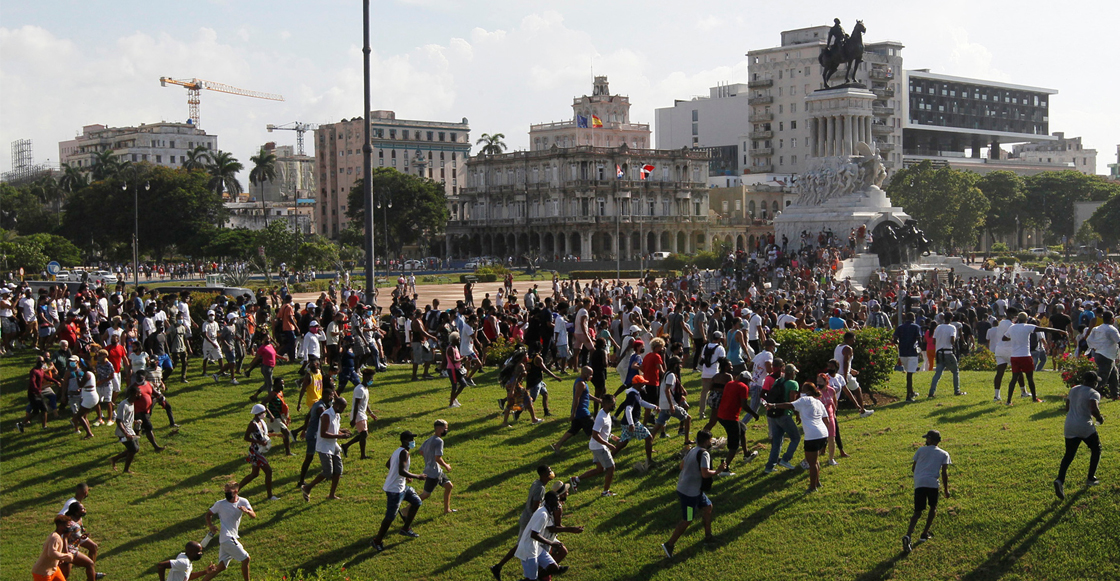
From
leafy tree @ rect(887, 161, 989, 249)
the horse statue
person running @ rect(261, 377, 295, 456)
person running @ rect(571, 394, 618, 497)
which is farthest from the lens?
leafy tree @ rect(887, 161, 989, 249)

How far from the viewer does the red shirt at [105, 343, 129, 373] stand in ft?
57.0

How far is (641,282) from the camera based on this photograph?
41.2 metres

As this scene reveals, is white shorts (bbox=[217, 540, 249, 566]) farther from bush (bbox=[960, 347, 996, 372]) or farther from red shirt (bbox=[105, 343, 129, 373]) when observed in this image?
bush (bbox=[960, 347, 996, 372])

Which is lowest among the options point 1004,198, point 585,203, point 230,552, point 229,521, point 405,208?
point 230,552

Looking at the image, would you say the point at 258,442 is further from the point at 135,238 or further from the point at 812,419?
the point at 135,238

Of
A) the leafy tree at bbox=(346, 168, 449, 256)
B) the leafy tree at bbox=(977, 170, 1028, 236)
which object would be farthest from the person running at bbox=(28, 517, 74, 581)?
the leafy tree at bbox=(977, 170, 1028, 236)

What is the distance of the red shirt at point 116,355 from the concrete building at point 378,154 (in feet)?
340

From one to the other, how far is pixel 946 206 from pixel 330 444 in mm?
67248

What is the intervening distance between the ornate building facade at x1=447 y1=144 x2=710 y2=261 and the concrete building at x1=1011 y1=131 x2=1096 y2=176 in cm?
6530

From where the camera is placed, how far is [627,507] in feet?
43.3

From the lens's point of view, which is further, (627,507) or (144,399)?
(144,399)

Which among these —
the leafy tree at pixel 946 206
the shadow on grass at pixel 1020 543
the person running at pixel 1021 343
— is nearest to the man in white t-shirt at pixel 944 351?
the person running at pixel 1021 343

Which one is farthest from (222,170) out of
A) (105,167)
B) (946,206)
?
(946,206)

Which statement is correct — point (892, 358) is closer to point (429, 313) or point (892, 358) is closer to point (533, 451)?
point (533, 451)
